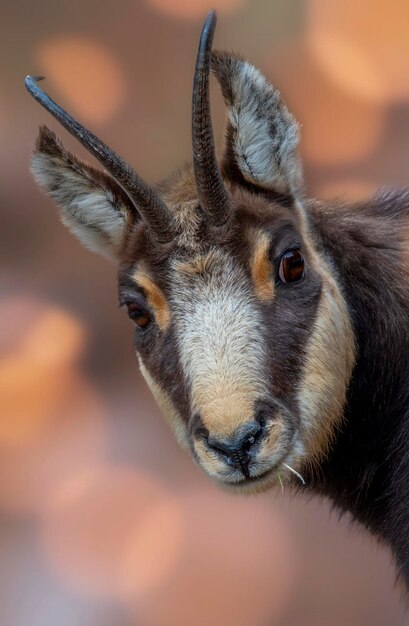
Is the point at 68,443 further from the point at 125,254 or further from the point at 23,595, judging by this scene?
the point at 125,254

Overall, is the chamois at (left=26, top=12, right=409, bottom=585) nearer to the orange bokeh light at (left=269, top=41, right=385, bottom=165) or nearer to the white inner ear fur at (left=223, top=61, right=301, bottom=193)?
the white inner ear fur at (left=223, top=61, right=301, bottom=193)

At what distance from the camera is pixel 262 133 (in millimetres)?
2584

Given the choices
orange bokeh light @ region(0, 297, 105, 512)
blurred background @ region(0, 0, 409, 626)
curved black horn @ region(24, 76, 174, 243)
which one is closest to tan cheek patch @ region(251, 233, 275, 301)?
curved black horn @ region(24, 76, 174, 243)

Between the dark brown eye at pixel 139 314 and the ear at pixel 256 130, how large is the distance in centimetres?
50

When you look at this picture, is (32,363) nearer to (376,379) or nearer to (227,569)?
(227,569)

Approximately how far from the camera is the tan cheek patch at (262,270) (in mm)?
2400

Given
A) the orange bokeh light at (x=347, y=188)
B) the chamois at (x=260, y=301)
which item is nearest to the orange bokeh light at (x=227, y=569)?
the chamois at (x=260, y=301)

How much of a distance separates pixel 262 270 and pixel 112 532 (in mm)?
2103

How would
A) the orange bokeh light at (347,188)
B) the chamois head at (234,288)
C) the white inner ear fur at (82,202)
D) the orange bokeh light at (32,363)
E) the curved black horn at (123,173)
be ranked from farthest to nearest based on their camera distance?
1. the orange bokeh light at (32,363)
2. the orange bokeh light at (347,188)
3. the white inner ear fur at (82,202)
4. the curved black horn at (123,173)
5. the chamois head at (234,288)

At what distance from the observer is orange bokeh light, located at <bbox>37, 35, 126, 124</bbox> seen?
13.5 feet

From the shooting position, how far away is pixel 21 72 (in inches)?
163

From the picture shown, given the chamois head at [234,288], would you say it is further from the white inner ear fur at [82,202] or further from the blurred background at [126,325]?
the blurred background at [126,325]

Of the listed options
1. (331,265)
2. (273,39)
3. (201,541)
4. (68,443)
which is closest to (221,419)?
(331,265)

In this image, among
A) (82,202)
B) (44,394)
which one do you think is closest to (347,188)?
(82,202)
